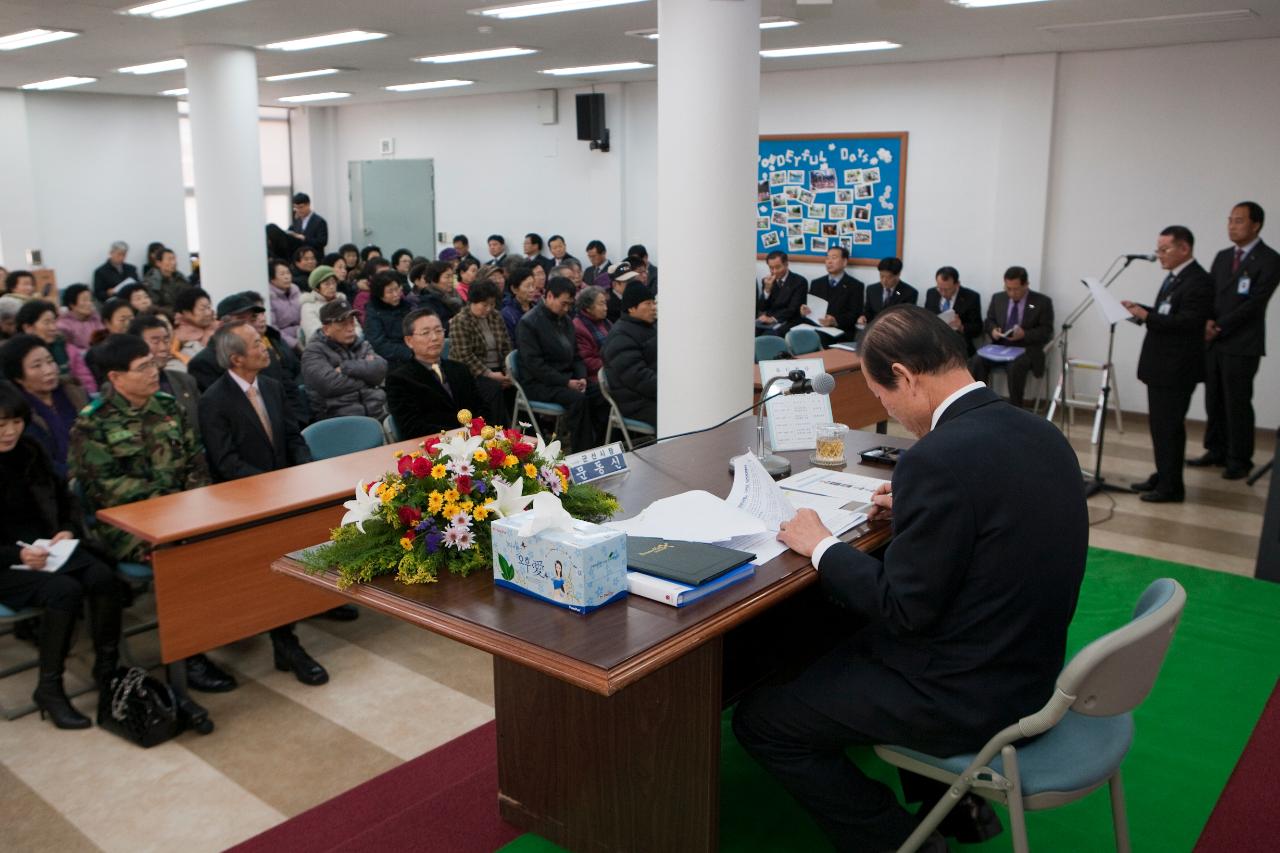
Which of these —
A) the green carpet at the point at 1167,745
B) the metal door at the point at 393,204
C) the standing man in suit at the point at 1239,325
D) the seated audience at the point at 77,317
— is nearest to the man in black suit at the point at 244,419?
the green carpet at the point at 1167,745

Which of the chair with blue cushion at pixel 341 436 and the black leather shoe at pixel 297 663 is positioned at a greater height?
the chair with blue cushion at pixel 341 436

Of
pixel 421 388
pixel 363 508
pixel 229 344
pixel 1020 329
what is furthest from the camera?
pixel 1020 329

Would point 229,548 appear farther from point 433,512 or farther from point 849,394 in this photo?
point 849,394

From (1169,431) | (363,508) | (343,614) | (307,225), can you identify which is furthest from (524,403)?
(307,225)

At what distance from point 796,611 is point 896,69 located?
24.7 feet

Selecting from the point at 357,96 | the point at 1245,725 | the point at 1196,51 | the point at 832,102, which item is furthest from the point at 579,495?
the point at 357,96

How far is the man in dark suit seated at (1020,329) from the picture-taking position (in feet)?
28.4

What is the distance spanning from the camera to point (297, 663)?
399 cm

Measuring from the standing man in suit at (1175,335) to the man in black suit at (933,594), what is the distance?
13.5ft

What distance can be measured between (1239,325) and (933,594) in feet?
18.4

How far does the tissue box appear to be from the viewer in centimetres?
204

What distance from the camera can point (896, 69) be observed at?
9523 millimetres

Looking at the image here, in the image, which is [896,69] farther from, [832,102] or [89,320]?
[89,320]

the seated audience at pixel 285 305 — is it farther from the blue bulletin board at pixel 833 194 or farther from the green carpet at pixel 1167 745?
the green carpet at pixel 1167 745
